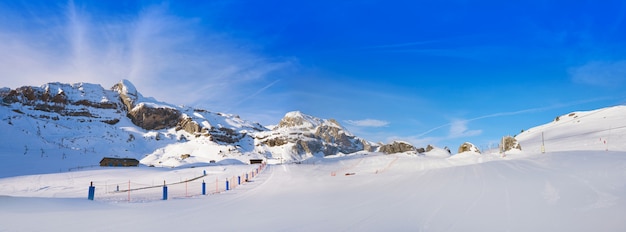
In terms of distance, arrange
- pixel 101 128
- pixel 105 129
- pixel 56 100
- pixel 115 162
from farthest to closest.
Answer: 1. pixel 56 100
2. pixel 105 129
3. pixel 101 128
4. pixel 115 162

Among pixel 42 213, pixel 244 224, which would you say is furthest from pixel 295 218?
pixel 42 213

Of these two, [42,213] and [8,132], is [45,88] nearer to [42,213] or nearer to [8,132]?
[8,132]

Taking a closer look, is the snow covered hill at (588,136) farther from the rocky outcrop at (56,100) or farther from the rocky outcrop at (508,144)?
the rocky outcrop at (56,100)

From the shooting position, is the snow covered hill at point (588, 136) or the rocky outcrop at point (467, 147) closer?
the snow covered hill at point (588, 136)

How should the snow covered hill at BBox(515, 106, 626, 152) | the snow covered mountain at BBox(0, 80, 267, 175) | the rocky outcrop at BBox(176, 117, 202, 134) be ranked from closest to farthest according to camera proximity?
the snow covered hill at BBox(515, 106, 626, 152) < the snow covered mountain at BBox(0, 80, 267, 175) < the rocky outcrop at BBox(176, 117, 202, 134)

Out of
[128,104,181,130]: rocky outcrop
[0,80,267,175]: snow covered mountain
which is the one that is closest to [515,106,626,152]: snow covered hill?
[0,80,267,175]: snow covered mountain

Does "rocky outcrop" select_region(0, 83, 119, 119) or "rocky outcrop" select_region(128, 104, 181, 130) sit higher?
"rocky outcrop" select_region(0, 83, 119, 119)

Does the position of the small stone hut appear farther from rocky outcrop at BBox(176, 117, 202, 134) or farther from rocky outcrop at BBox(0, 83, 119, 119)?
rocky outcrop at BBox(176, 117, 202, 134)

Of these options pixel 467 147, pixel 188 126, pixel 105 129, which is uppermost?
pixel 188 126

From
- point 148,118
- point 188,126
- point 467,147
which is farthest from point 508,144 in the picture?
point 148,118

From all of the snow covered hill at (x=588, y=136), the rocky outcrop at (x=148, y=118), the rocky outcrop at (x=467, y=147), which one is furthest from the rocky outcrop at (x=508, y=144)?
the rocky outcrop at (x=148, y=118)

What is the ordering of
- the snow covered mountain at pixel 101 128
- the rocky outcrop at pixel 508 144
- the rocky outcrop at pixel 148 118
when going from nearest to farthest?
Result: the rocky outcrop at pixel 508 144 < the snow covered mountain at pixel 101 128 < the rocky outcrop at pixel 148 118

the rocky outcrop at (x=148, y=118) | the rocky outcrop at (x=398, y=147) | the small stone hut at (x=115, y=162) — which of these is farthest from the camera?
the rocky outcrop at (x=148, y=118)

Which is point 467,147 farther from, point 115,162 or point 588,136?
point 115,162
